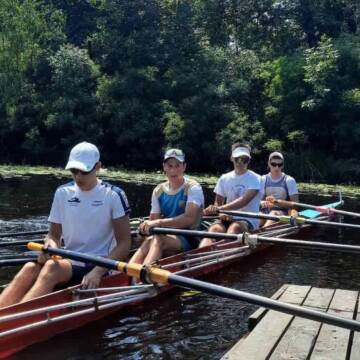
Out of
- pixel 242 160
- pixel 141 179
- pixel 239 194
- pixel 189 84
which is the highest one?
pixel 189 84

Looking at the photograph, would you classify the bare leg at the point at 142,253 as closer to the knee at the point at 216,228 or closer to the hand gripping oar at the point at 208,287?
the hand gripping oar at the point at 208,287

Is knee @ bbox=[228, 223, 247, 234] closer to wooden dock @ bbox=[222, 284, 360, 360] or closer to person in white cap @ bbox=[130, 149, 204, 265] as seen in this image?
person in white cap @ bbox=[130, 149, 204, 265]

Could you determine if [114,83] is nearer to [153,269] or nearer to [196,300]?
[196,300]

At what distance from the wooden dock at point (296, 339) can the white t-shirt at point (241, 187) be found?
12.2 feet

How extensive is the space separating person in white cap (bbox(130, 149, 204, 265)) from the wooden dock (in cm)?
198

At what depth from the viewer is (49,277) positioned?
5578mm

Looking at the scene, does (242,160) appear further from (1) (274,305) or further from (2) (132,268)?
(1) (274,305)

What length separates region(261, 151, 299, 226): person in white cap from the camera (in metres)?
11.2

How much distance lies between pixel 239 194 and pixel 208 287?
212 inches

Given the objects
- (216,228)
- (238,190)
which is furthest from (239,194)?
(216,228)

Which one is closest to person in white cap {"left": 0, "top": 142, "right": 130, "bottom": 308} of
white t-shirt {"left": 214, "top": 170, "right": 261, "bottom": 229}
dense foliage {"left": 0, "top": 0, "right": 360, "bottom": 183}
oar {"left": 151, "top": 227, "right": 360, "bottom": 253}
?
oar {"left": 151, "top": 227, "right": 360, "bottom": 253}

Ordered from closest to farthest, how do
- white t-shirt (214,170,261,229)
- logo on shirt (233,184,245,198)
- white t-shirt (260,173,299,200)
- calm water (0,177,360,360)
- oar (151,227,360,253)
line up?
calm water (0,177,360,360) < oar (151,227,360,253) < white t-shirt (214,170,261,229) < logo on shirt (233,184,245,198) < white t-shirt (260,173,299,200)

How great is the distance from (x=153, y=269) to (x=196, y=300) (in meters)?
2.74

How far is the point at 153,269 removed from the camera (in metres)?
4.88
